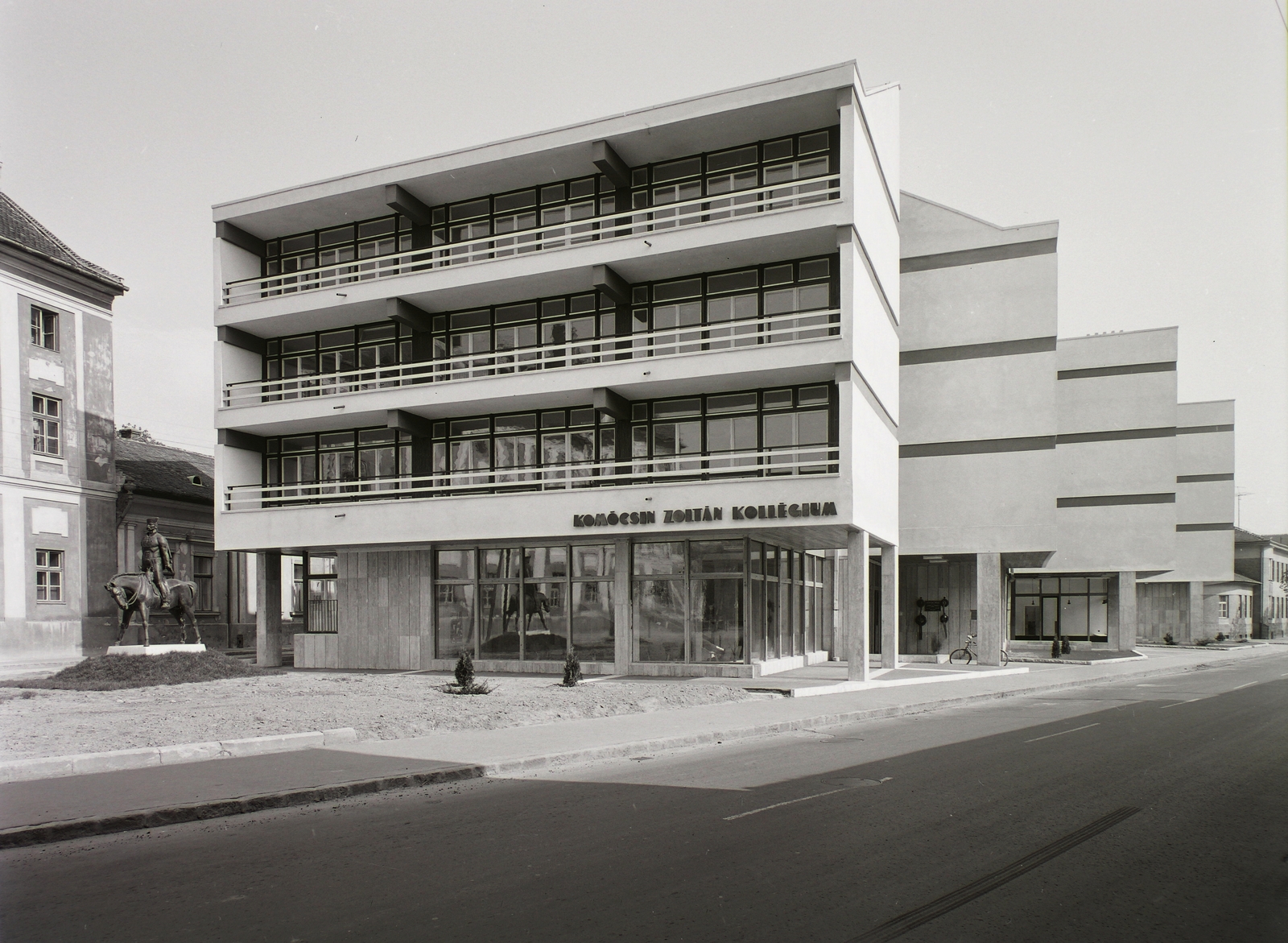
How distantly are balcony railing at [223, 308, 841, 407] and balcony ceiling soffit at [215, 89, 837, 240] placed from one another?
16.4 ft

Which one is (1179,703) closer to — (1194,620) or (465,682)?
(465,682)

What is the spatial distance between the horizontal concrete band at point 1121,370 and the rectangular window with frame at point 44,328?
4843 cm

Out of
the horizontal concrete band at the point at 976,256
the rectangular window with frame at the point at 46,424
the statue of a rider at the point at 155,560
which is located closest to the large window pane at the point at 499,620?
the statue of a rider at the point at 155,560

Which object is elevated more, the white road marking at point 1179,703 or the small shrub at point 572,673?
the small shrub at point 572,673

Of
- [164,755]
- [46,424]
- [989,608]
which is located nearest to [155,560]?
[46,424]

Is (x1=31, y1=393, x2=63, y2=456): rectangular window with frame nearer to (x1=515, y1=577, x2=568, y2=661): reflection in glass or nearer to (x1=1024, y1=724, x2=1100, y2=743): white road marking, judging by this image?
(x1=515, y1=577, x2=568, y2=661): reflection in glass

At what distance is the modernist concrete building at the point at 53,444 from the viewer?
3400 centimetres

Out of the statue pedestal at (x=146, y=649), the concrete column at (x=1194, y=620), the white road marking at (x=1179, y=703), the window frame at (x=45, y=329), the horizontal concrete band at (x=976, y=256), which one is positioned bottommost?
the concrete column at (x=1194, y=620)

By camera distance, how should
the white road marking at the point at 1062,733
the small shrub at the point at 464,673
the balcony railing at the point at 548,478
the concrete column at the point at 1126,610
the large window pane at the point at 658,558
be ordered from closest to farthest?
the white road marking at the point at 1062,733
the small shrub at the point at 464,673
the balcony railing at the point at 548,478
the large window pane at the point at 658,558
the concrete column at the point at 1126,610

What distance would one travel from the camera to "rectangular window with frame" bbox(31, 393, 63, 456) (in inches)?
1399

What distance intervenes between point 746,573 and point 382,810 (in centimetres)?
1762

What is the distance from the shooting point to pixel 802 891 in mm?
6672

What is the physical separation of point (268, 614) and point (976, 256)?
2825cm

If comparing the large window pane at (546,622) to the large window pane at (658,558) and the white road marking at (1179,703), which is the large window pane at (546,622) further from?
the white road marking at (1179,703)
